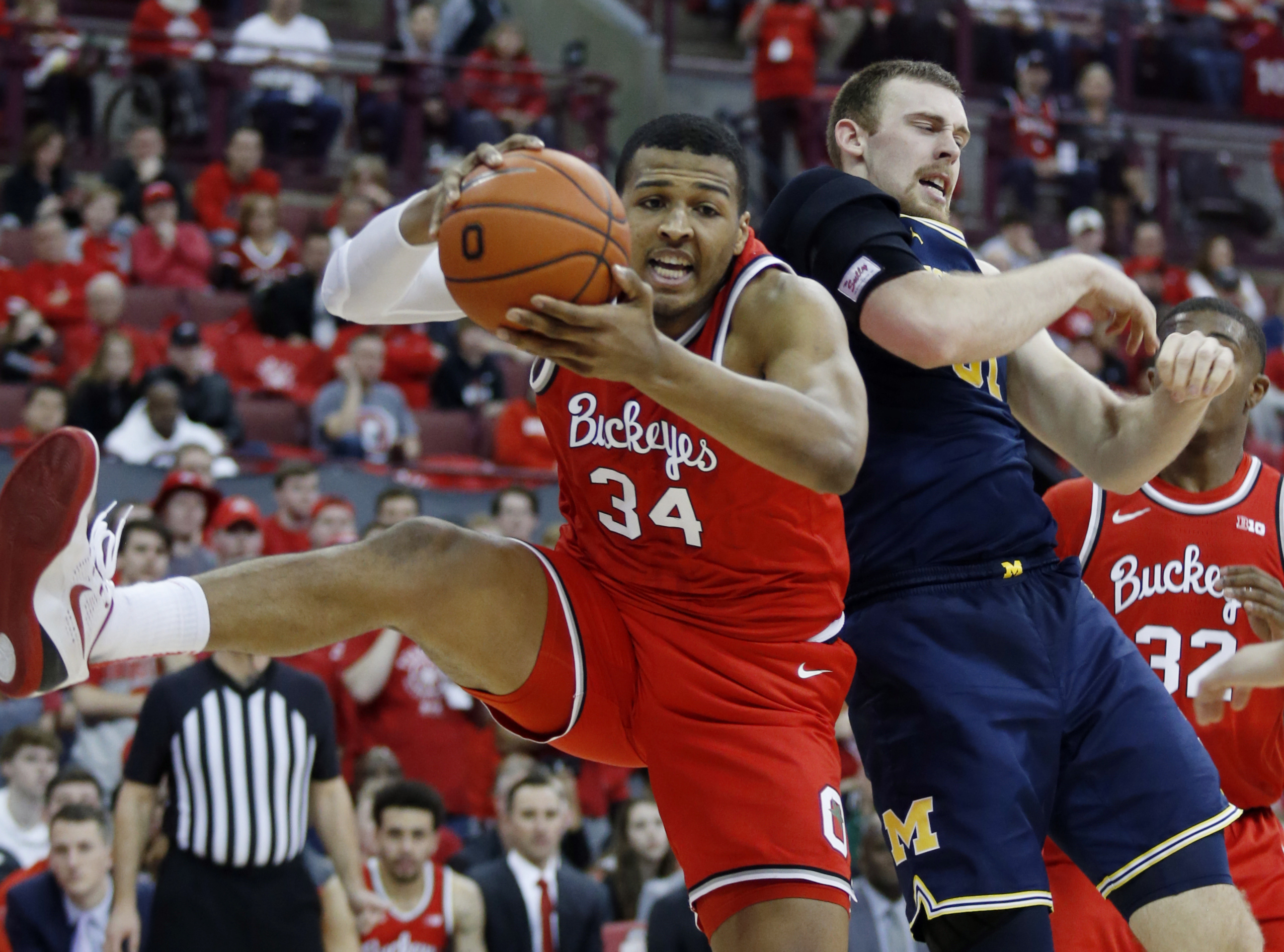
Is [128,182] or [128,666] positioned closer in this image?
[128,666]

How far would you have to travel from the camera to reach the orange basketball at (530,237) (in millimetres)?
3184

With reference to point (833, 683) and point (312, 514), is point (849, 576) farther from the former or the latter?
point (312, 514)

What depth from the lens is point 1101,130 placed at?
15961mm

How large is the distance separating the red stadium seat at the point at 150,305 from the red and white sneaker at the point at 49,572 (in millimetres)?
8380

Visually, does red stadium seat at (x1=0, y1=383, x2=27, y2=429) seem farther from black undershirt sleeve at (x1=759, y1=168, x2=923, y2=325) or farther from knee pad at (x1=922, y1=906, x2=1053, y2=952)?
knee pad at (x1=922, y1=906, x2=1053, y2=952)

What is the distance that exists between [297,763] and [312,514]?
237 cm

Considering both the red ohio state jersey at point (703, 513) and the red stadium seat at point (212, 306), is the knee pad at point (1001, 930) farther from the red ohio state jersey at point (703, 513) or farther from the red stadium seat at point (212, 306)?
the red stadium seat at point (212, 306)

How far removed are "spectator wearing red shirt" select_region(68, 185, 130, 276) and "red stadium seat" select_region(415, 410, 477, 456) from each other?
7.92ft

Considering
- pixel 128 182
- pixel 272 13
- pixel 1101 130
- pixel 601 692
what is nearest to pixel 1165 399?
pixel 601 692

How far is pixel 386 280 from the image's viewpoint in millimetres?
4062

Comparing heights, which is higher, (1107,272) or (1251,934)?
(1107,272)

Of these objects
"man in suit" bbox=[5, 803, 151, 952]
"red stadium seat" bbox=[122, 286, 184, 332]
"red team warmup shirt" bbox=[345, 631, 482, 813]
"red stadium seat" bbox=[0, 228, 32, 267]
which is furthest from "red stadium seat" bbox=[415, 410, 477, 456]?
"man in suit" bbox=[5, 803, 151, 952]

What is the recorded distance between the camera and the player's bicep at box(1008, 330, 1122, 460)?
4254 mm

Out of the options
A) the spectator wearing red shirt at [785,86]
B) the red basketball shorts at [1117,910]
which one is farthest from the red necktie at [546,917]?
the spectator wearing red shirt at [785,86]
